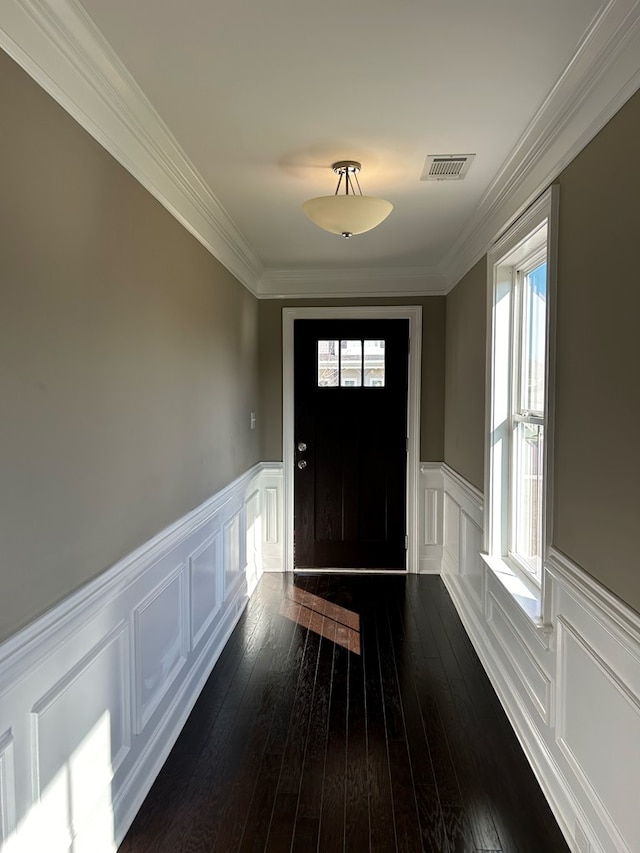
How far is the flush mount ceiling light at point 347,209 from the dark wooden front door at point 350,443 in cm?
210

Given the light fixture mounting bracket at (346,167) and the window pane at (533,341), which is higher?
the light fixture mounting bracket at (346,167)

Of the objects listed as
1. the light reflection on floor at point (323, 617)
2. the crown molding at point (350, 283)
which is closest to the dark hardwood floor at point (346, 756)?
the light reflection on floor at point (323, 617)

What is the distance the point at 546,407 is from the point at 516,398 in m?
0.75

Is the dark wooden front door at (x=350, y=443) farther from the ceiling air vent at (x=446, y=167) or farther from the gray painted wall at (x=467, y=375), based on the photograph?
the ceiling air vent at (x=446, y=167)

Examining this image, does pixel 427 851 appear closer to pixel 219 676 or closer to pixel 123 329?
pixel 219 676

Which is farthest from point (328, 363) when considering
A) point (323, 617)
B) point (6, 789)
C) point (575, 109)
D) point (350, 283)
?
point (6, 789)

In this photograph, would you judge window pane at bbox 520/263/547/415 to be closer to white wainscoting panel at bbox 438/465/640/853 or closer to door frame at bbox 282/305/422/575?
white wainscoting panel at bbox 438/465/640/853

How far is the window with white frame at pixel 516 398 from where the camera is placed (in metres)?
2.50

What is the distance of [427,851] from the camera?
1.73 m

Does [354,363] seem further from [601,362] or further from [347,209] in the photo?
[601,362]

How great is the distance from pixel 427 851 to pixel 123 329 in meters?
1.95

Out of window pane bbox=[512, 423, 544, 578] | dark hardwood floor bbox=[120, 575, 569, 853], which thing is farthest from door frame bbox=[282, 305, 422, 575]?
window pane bbox=[512, 423, 544, 578]

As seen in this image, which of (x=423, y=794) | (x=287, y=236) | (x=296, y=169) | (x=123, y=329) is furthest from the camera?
(x=287, y=236)

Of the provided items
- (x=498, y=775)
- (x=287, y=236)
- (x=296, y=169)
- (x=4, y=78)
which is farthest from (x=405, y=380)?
(x=4, y=78)
